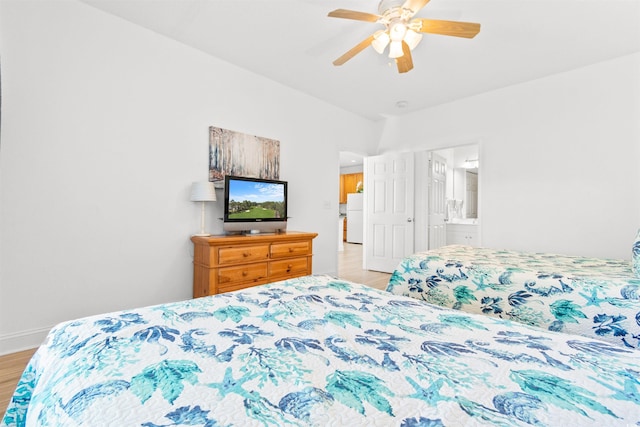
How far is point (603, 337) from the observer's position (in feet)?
5.47

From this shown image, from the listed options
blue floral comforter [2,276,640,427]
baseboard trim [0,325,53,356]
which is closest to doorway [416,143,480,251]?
blue floral comforter [2,276,640,427]

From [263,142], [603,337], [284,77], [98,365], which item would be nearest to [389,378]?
[98,365]

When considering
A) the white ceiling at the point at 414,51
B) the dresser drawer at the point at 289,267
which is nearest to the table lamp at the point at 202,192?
the dresser drawer at the point at 289,267

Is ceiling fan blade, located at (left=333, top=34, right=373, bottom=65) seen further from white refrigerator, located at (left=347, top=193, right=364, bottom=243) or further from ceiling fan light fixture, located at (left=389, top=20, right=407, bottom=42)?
white refrigerator, located at (left=347, top=193, right=364, bottom=243)

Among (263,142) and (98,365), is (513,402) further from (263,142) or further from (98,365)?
(263,142)

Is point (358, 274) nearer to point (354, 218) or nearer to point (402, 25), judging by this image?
point (402, 25)

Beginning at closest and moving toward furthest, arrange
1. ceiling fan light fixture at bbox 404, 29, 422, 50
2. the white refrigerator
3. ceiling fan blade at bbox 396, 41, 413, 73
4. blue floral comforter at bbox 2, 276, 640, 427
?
1. blue floral comforter at bbox 2, 276, 640, 427
2. ceiling fan light fixture at bbox 404, 29, 422, 50
3. ceiling fan blade at bbox 396, 41, 413, 73
4. the white refrigerator

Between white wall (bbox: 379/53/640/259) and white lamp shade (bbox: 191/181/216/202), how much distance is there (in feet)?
11.5

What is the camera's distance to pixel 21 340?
87.7 inches

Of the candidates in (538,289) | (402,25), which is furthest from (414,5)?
(538,289)

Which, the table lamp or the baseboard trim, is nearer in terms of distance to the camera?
the baseboard trim

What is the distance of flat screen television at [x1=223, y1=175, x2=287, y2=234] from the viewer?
10.3 ft

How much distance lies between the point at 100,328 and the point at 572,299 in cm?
241

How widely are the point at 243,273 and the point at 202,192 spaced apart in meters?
0.90
